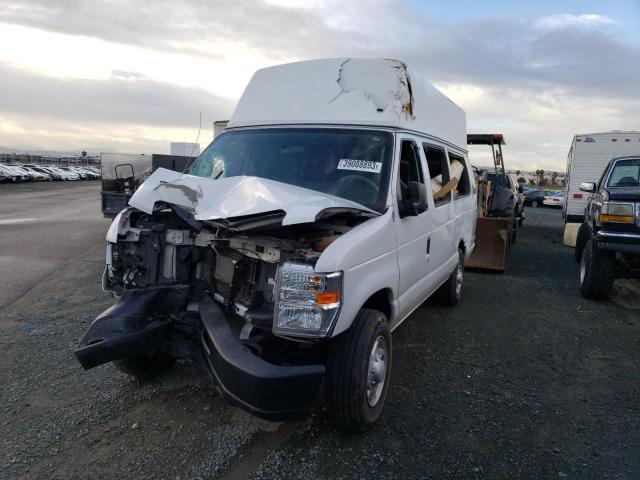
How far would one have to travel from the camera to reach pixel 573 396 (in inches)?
168

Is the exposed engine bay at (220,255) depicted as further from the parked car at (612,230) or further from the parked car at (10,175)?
the parked car at (10,175)

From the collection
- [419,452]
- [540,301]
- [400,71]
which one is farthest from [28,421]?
[540,301]

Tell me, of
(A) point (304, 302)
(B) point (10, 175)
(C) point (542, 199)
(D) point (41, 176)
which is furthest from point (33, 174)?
(A) point (304, 302)

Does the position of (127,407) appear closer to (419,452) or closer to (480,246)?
(419,452)

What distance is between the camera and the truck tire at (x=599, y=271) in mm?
7000

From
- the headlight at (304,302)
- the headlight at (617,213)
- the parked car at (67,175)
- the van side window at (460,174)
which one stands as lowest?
the parked car at (67,175)

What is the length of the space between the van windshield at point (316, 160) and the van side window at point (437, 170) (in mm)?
958

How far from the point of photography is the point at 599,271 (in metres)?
7.04

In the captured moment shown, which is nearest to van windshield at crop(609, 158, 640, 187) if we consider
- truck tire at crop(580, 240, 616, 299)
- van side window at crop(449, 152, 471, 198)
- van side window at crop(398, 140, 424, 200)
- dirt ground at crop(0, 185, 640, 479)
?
truck tire at crop(580, 240, 616, 299)

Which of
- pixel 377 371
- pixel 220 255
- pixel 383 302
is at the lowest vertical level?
pixel 377 371

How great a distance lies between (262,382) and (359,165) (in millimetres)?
2003

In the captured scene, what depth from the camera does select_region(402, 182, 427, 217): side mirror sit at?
3.82 metres

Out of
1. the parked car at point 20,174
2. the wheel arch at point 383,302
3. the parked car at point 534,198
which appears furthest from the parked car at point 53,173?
the wheel arch at point 383,302

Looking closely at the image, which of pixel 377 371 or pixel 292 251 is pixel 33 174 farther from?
pixel 377 371
